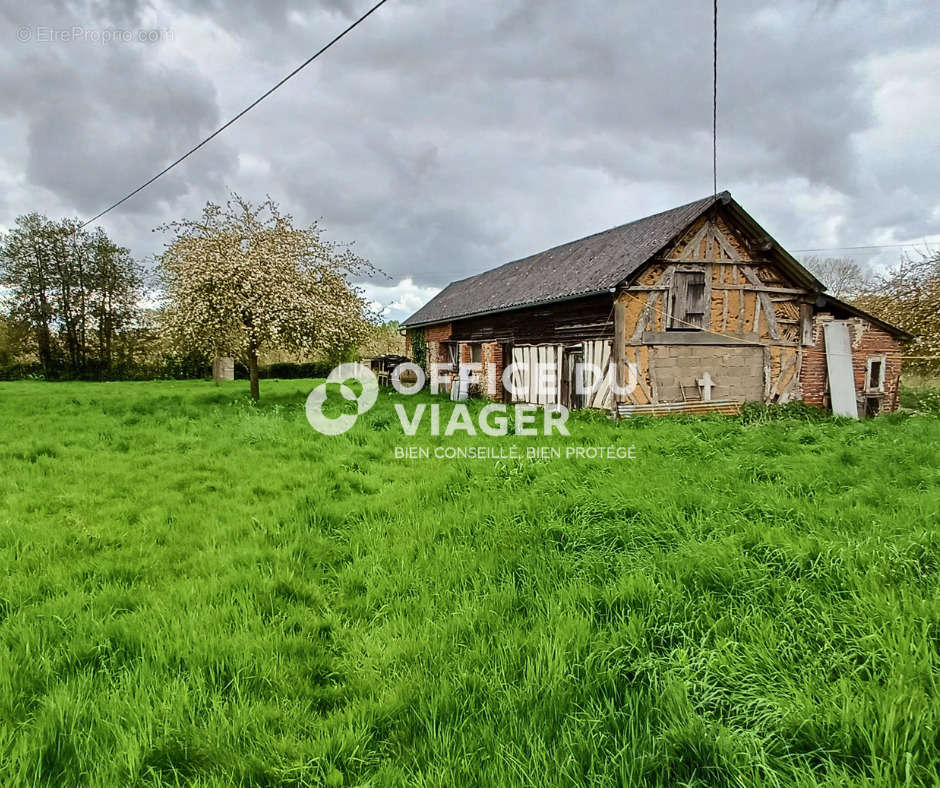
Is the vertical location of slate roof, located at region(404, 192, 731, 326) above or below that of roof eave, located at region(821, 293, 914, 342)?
above

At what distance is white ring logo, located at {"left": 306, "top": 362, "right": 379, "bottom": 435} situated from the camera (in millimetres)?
9891

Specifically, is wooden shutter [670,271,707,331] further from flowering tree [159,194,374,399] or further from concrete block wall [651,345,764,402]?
flowering tree [159,194,374,399]

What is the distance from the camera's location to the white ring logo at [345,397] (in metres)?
9.89

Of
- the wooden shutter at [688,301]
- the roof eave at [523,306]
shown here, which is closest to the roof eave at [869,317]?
the wooden shutter at [688,301]

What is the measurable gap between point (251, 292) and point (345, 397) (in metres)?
4.40

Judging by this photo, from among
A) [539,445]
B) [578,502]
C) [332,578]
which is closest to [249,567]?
[332,578]

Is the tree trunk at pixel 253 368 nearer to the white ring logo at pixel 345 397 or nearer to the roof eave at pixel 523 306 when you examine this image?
the white ring logo at pixel 345 397

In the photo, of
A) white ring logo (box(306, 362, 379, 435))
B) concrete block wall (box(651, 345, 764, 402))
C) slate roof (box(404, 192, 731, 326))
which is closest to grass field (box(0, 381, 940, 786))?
white ring logo (box(306, 362, 379, 435))

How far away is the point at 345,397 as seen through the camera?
51.3 ft

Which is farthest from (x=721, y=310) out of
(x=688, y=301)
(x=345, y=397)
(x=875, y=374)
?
(x=345, y=397)

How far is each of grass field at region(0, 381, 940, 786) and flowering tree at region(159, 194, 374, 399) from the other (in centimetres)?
874

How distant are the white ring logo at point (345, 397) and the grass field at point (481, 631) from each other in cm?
436

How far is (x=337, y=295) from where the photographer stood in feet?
53.7

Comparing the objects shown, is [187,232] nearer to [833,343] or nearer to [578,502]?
[578,502]
